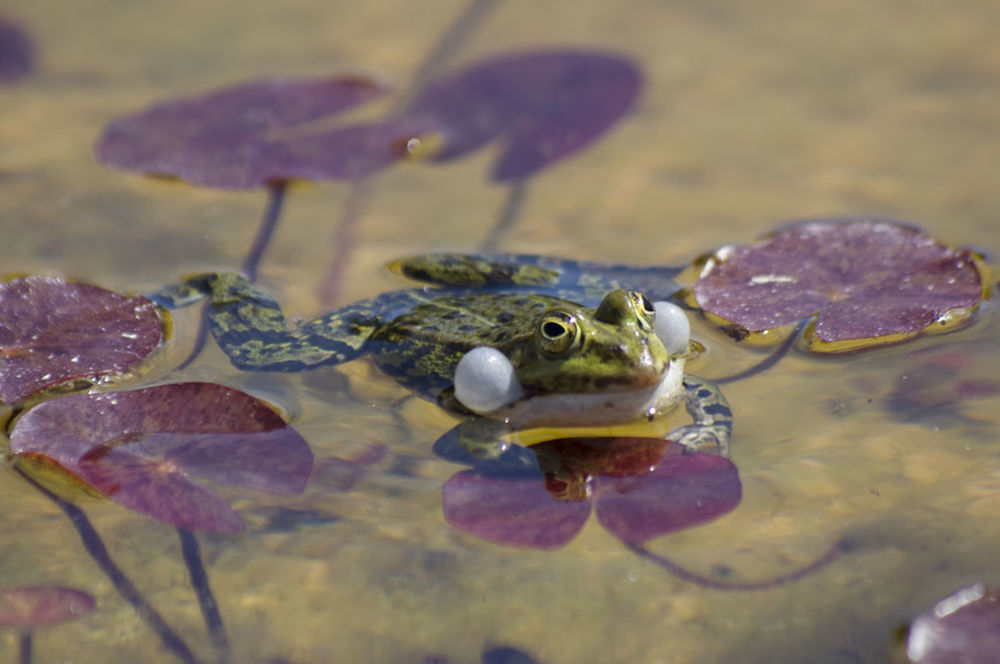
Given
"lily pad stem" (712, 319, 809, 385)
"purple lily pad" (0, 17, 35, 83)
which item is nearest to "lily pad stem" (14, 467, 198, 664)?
"lily pad stem" (712, 319, 809, 385)

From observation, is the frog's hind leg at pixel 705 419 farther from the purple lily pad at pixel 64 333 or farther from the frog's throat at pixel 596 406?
the purple lily pad at pixel 64 333

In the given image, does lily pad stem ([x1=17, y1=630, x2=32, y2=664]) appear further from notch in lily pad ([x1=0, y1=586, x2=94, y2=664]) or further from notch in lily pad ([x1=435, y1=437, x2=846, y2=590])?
notch in lily pad ([x1=435, y1=437, x2=846, y2=590])

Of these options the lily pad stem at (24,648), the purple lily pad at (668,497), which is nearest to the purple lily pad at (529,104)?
the purple lily pad at (668,497)

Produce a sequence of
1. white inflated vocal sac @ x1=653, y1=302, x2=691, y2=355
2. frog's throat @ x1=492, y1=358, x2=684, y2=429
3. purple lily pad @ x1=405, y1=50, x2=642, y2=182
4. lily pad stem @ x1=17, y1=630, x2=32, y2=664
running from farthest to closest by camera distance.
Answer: purple lily pad @ x1=405, y1=50, x2=642, y2=182, white inflated vocal sac @ x1=653, y1=302, x2=691, y2=355, frog's throat @ x1=492, y1=358, x2=684, y2=429, lily pad stem @ x1=17, y1=630, x2=32, y2=664

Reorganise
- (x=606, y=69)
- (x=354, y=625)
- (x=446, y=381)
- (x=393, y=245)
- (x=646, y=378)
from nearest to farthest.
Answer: (x=354, y=625) < (x=646, y=378) < (x=446, y=381) < (x=393, y=245) < (x=606, y=69)

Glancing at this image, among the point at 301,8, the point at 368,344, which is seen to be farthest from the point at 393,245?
the point at 301,8

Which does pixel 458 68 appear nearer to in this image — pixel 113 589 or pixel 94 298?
pixel 94 298

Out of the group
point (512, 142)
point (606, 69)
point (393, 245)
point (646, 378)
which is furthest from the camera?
point (606, 69)

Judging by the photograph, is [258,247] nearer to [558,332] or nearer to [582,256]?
[582,256]
